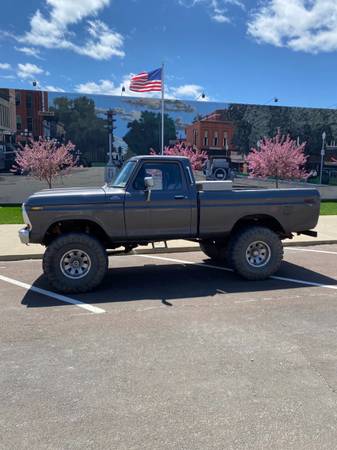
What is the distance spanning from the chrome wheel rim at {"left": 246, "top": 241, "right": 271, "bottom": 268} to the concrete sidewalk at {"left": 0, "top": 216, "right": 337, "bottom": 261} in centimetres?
203

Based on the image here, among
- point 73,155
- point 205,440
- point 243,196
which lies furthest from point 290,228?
point 73,155

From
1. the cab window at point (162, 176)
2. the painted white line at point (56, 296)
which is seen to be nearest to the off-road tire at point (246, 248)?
the cab window at point (162, 176)

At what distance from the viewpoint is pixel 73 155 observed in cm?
2500

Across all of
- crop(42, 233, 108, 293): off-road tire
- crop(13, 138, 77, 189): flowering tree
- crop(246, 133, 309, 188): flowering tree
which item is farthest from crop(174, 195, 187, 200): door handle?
crop(246, 133, 309, 188): flowering tree

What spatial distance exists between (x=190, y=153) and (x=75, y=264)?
20.8m

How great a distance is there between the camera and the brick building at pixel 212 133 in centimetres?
2680

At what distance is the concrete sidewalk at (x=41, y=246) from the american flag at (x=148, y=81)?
46.0 ft

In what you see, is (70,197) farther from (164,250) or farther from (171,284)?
(164,250)

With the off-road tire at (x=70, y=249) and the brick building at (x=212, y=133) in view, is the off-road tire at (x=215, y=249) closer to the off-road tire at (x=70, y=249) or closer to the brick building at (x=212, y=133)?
the off-road tire at (x=70, y=249)

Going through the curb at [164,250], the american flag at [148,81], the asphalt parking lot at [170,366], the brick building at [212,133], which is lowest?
the curb at [164,250]

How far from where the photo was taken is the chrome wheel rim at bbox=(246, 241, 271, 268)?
23.1 ft

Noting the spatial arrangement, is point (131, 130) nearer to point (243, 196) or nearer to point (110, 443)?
point (243, 196)

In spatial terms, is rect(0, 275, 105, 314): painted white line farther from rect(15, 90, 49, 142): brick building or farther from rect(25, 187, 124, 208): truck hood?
rect(15, 90, 49, 142): brick building

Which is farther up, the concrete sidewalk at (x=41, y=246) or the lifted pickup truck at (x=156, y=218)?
the lifted pickup truck at (x=156, y=218)
